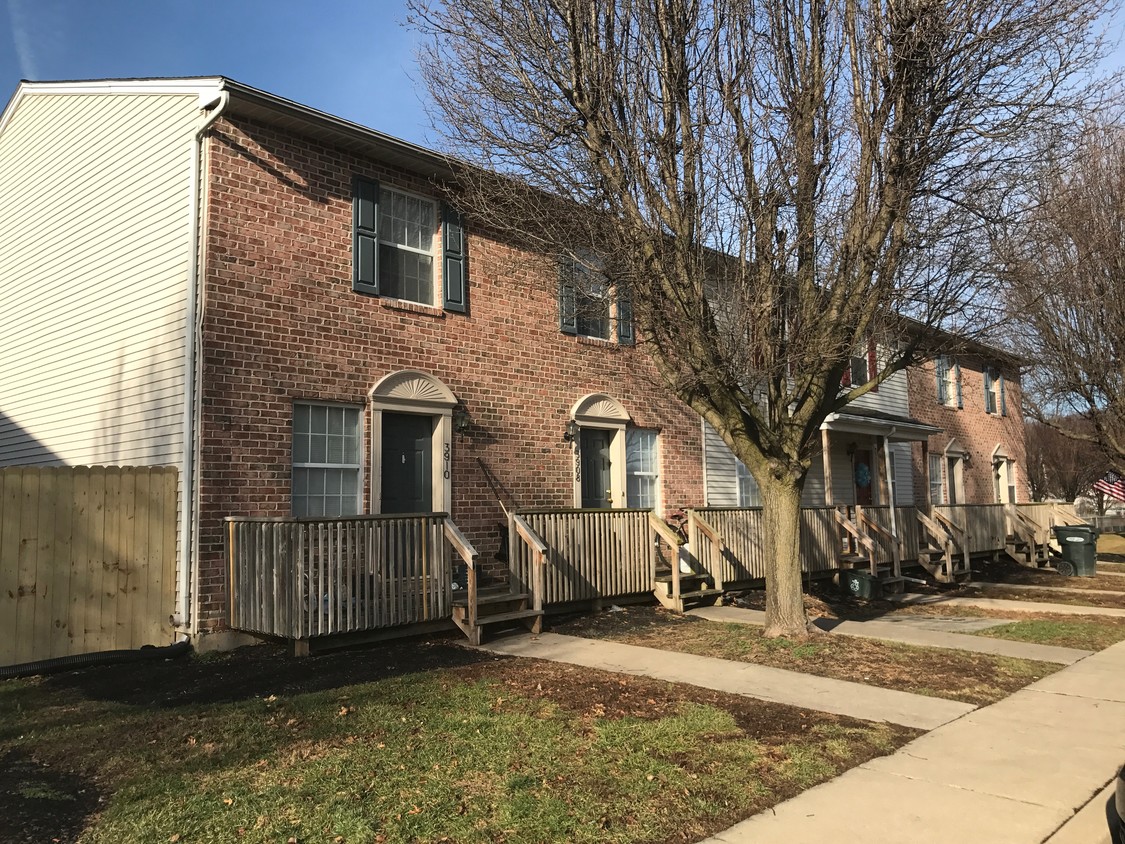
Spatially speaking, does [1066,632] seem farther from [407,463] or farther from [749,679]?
[407,463]

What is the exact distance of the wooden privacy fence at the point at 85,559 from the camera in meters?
7.94

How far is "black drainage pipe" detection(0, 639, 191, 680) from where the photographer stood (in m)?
7.75

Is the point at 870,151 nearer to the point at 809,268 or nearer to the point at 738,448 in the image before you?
the point at 809,268

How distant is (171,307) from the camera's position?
29.6ft

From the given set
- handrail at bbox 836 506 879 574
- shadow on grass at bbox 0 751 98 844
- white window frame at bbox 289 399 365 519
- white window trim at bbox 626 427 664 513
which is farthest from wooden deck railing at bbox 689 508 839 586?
shadow on grass at bbox 0 751 98 844

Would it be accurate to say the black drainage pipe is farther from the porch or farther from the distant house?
the porch

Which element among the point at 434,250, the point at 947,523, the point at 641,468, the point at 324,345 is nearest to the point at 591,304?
the point at 434,250

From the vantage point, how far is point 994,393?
24625 millimetres

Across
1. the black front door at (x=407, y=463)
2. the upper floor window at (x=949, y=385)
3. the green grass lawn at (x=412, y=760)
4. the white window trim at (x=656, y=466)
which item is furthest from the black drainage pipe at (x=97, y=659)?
the upper floor window at (x=949, y=385)

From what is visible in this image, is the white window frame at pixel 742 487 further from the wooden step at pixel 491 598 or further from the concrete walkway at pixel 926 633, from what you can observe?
the wooden step at pixel 491 598

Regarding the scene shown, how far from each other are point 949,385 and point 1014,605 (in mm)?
11475

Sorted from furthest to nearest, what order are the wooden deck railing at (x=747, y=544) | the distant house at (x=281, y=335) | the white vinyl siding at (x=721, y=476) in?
the white vinyl siding at (x=721, y=476)
the wooden deck railing at (x=747, y=544)
the distant house at (x=281, y=335)

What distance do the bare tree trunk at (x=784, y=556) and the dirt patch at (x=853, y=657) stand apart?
0.20 m

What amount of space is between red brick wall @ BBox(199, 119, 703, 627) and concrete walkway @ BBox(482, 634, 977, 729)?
281 cm
